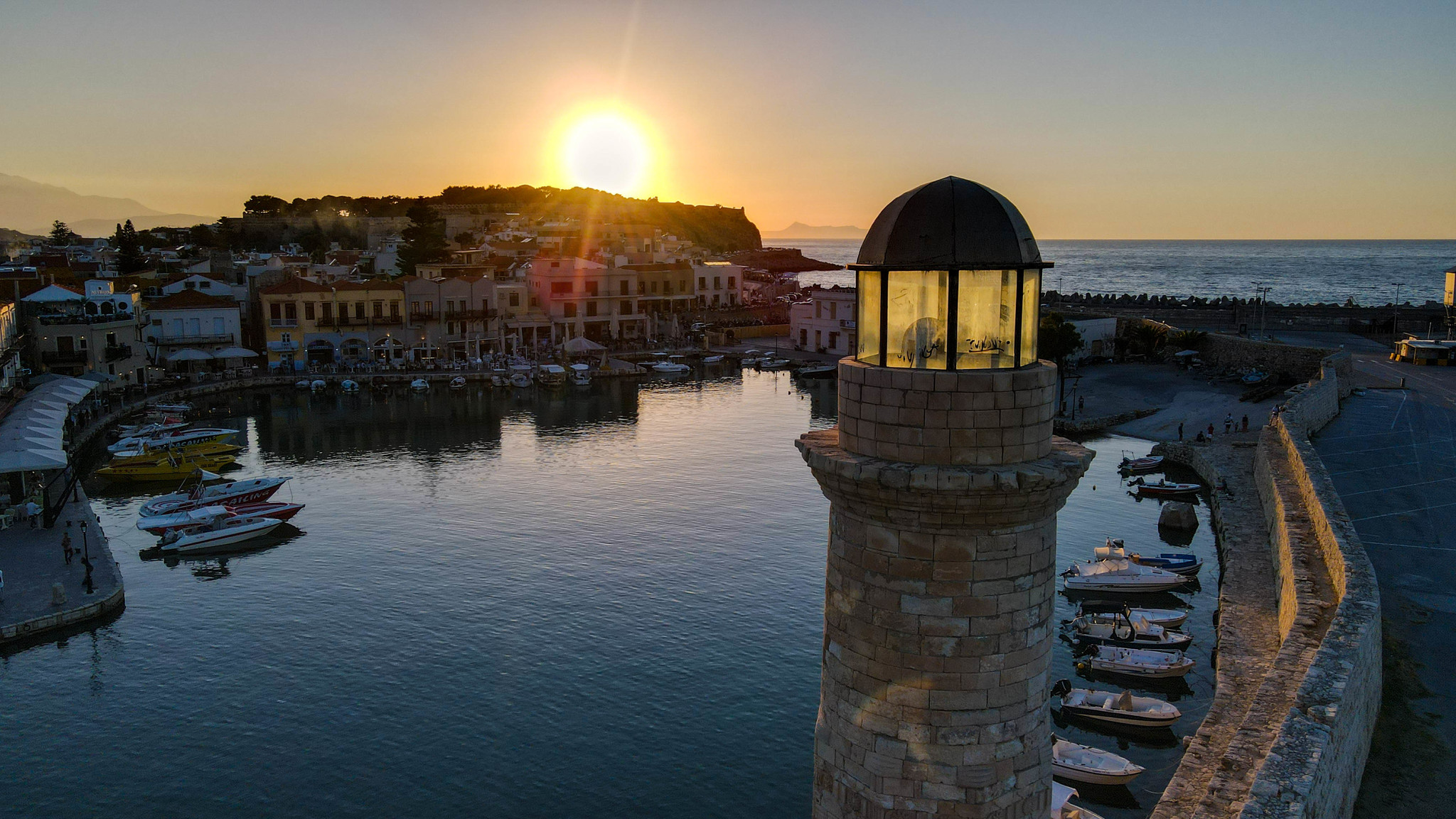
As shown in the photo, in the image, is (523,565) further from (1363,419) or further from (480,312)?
(480,312)

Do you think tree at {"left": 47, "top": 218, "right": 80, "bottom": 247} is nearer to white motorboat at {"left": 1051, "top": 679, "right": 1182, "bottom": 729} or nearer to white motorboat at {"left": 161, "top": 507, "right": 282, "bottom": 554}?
white motorboat at {"left": 161, "top": 507, "right": 282, "bottom": 554}

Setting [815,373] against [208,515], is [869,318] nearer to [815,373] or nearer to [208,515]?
[208,515]

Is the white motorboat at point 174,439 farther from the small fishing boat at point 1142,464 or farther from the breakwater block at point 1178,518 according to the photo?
the small fishing boat at point 1142,464

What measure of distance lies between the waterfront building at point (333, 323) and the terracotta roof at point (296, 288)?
0.05m

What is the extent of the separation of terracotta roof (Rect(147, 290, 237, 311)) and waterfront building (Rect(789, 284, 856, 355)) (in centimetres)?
4090

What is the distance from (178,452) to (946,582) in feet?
141

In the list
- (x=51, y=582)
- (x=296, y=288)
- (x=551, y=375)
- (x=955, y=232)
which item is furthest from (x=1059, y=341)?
(x=955, y=232)

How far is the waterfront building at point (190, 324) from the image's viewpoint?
59.4 metres

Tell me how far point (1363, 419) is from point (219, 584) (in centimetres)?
3904

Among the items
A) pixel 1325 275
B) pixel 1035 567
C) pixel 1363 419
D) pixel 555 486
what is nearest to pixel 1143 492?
pixel 1363 419

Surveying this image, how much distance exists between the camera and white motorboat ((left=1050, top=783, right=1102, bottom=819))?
1491cm

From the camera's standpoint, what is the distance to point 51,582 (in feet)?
80.6

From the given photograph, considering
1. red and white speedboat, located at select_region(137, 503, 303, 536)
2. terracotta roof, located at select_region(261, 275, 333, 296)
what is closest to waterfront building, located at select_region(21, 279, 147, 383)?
terracotta roof, located at select_region(261, 275, 333, 296)

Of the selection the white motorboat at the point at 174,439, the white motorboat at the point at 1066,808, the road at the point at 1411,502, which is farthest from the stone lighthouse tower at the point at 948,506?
the white motorboat at the point at 174,439
